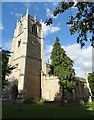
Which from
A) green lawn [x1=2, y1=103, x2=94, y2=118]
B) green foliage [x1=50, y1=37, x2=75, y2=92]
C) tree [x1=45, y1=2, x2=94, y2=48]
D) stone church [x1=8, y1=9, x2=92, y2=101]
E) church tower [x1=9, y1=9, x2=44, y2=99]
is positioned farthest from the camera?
stone church [x1=8, y1=9, x2=92, y2=101]

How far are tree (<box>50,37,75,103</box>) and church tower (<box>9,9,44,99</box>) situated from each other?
28.8 feet

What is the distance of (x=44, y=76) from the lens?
49719 mm

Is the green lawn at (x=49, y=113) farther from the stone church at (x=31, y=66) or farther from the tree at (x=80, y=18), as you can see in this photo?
the stone church at (x=31, y=66)

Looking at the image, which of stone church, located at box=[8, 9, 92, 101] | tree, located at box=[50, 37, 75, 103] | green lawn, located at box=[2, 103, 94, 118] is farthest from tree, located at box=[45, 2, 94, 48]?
stone church, located at box=[8, 9, 92, 101]

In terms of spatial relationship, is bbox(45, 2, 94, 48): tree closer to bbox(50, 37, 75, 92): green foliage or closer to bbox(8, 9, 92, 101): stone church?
bbox(50, 37, 75, 92): green foliage

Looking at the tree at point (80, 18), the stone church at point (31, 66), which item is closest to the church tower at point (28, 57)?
the stone church at point (31, 66)

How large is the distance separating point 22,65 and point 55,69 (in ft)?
34.4

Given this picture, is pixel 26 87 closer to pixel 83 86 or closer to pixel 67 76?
pixel 67 76

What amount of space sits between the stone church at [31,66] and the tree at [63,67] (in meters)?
8.74

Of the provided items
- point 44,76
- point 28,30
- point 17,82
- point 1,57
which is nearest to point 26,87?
point 17,82

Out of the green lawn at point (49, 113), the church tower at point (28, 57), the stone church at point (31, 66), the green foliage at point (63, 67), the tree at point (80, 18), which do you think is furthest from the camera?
the stone church at point (31, 66)

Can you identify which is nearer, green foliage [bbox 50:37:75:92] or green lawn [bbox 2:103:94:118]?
green lawn [bbox 2:103:94:118]

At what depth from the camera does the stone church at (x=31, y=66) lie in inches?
1818

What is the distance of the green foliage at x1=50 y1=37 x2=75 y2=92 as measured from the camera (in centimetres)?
3750
